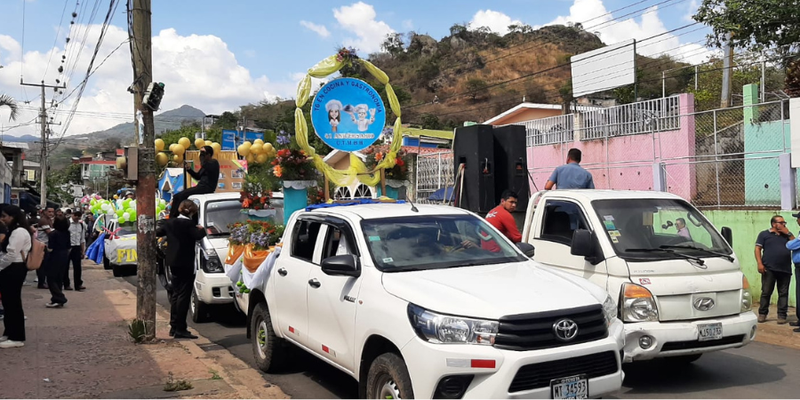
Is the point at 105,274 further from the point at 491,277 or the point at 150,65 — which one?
the point at 491,277

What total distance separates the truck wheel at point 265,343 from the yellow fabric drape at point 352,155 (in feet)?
9.32

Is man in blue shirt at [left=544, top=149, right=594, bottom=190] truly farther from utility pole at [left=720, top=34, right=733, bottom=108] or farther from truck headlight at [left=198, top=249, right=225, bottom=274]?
utility pole at [left=720, top=34, right=733, bottom=108]

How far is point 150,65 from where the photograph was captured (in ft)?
28.8

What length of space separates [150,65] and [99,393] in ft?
14.8

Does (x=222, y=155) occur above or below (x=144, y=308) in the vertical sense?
above

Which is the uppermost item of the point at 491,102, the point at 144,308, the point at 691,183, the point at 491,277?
the point at 491,102

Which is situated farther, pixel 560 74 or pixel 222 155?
pixel 560 74

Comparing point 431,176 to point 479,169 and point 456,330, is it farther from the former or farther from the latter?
point 456,330

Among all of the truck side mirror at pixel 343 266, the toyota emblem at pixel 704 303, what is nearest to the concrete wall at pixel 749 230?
the toyota emblem at pixel 704 303

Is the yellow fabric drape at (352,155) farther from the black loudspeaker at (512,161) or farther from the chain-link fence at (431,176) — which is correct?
the chain-link fence at (431,176)

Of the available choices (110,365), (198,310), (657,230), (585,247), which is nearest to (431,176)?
(198,310)

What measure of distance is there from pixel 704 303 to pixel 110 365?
246 inches

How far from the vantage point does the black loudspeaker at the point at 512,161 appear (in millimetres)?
10859

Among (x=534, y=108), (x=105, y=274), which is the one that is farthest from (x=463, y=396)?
(x=534, y=108)
